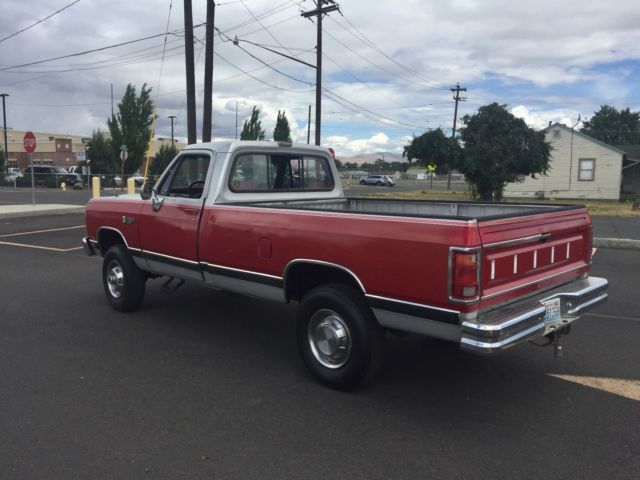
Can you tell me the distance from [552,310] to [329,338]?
5.27 ft

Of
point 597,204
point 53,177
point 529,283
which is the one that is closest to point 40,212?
point 529,283

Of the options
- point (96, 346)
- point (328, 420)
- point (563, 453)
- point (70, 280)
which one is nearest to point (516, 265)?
point (563, 453)

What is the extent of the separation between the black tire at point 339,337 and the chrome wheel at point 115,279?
9.52ft

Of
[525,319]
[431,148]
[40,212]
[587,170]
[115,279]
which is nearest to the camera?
[525,319]

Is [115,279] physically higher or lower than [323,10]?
lower

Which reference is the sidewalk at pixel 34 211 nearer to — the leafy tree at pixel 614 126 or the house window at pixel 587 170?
the house window at pixel 587 170

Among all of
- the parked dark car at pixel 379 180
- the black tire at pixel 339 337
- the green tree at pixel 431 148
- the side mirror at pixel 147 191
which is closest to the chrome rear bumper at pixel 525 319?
the black tire at pixel 339 337

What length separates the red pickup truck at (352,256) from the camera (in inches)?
134

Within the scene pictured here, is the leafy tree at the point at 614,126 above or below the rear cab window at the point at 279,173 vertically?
above

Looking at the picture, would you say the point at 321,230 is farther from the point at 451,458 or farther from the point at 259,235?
the point at 451,458

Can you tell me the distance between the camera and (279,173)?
231 inches

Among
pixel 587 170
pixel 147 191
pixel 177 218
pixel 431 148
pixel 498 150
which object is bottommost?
pixel 177 218

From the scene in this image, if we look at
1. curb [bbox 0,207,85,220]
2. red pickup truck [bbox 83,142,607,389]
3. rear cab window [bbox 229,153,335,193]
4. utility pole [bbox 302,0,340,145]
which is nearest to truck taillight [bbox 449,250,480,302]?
red pickup truck [bbox 83,142,607,389]

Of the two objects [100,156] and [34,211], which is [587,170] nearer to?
[34,211]
